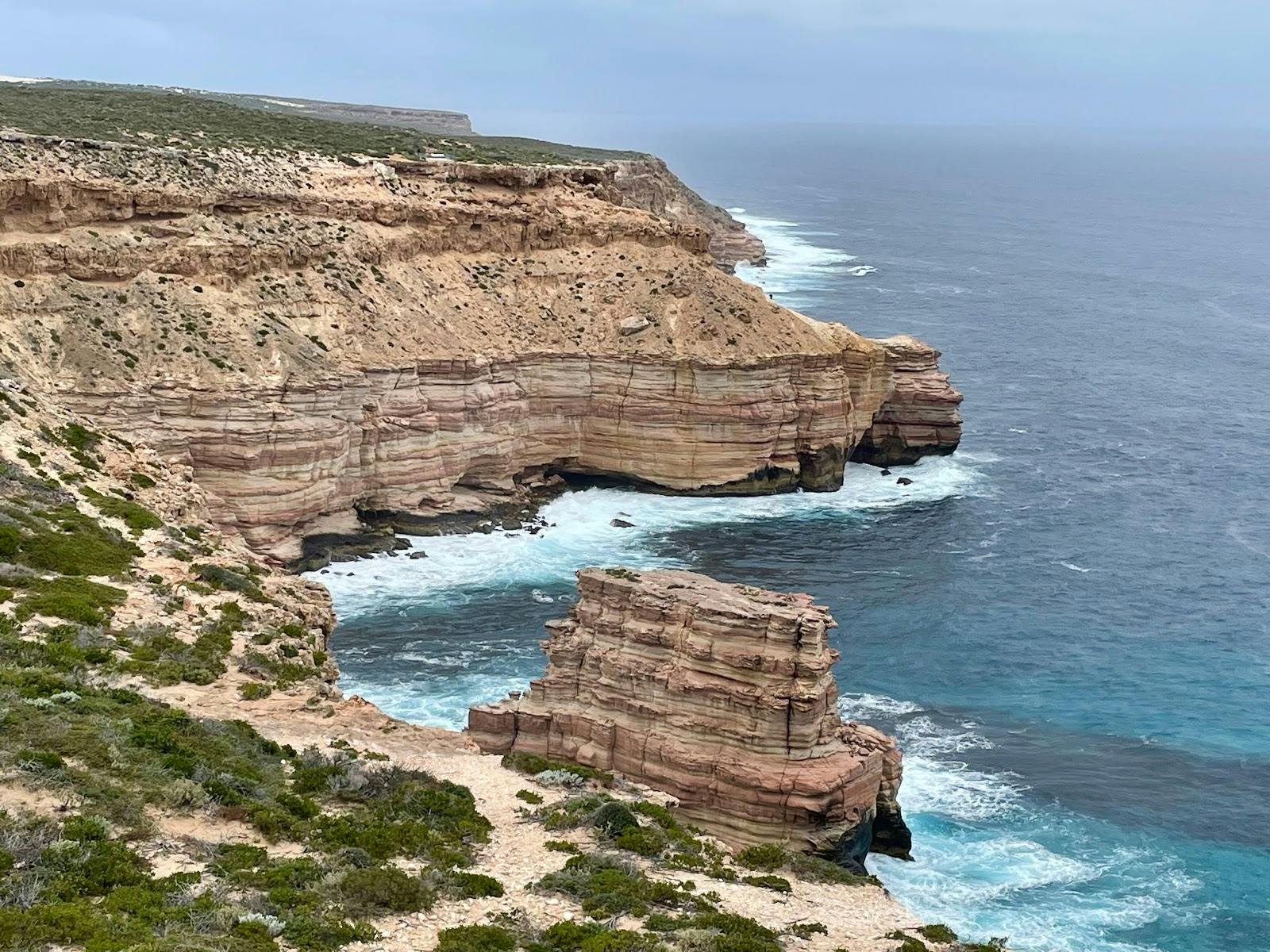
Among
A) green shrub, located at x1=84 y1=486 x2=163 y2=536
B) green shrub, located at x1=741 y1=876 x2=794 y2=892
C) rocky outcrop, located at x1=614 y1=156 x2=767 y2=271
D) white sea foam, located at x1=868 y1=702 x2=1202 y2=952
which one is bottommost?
white sea foam, located at x1=868 y1=702 x2=1202 y2=952

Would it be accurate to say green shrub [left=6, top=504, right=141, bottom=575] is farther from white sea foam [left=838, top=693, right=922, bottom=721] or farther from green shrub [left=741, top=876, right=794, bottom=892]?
white sea foam [left=838, top=693, right=922, bottom=721]

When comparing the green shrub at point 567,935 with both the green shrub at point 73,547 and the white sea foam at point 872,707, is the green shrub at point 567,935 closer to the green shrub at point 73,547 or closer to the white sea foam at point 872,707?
the green shrub at point 73,547

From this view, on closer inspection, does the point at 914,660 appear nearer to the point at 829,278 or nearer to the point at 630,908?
the point at 630,908

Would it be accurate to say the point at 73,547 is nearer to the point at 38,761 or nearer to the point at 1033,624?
the point at 38,761

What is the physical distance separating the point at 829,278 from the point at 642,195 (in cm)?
2339

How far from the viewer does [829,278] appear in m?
153

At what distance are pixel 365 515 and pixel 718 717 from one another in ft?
112

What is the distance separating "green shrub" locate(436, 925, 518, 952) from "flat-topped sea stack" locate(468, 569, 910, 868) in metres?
16.4

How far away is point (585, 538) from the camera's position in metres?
72.1

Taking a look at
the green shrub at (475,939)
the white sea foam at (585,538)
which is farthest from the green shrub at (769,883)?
the white sea foam at (585,538)

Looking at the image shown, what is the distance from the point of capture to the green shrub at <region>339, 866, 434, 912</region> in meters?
23.3

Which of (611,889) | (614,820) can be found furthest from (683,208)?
(611,889)

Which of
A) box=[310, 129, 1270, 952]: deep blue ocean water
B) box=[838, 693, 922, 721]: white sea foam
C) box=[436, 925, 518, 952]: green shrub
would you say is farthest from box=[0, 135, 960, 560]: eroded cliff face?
box=[436, 925, 518, 952]: green shrub

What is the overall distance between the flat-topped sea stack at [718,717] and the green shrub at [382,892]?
1594cm
